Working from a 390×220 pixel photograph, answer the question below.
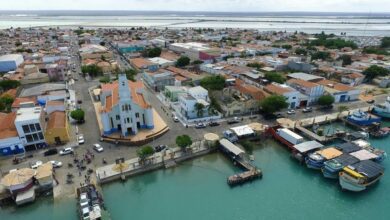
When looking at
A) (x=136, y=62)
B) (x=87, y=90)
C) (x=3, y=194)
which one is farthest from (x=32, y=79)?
(x=3, y=194)

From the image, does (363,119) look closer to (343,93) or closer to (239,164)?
(343,93)

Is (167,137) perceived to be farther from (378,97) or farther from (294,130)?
(378,97)

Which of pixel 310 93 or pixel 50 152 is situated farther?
pixel 310 93

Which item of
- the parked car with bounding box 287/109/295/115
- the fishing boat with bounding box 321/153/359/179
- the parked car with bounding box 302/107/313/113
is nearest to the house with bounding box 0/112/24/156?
the fishing boat with bounding box 321/153/359/179

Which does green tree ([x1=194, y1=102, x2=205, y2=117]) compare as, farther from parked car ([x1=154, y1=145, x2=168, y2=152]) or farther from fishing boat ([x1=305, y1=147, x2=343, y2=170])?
fishing boat ([x1=305, y1=147, x2=343, y2=170])

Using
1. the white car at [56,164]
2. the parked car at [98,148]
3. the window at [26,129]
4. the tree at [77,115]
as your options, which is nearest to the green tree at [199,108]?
the parked car at [98,148]

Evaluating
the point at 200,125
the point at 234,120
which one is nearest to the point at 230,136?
the point at 200,125
